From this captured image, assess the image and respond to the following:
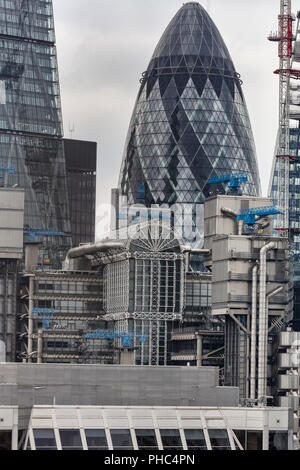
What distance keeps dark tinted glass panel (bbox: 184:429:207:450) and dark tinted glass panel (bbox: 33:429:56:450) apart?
30.7 feet

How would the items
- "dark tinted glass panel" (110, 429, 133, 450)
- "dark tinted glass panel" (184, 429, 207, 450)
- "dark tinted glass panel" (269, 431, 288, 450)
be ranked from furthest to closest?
"dark tinted glass panel" (269, 431, 288, 450), "dark tinted glass panel" (184, 429, 207, 450), "dark tinted glass panel" (110, 429, 133, 450)

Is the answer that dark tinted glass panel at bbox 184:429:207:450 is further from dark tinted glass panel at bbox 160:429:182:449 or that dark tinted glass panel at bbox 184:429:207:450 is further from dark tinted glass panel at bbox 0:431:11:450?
dark tinted glass panel at bbox 0:431:11:450

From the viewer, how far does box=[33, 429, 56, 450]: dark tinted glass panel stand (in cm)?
9243

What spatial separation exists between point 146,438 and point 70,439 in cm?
555

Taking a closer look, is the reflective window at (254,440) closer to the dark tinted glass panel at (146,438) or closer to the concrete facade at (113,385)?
the dark tinted glass panel at (146,438)

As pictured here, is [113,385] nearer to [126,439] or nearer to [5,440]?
[126,439]

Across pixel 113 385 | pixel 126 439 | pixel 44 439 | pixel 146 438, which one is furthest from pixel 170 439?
pixel 113 385

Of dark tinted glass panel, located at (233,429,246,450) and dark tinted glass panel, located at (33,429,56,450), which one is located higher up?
dark tinted glass panel, located at (33,429,56,450)

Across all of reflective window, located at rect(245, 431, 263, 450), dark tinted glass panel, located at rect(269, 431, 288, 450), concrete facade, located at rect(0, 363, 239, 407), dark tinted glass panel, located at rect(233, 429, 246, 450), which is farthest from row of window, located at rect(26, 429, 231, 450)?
concrete facade, located at rect(0, 363, 239, 407)

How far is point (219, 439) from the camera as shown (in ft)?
329

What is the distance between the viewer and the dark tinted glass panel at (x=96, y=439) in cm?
9331

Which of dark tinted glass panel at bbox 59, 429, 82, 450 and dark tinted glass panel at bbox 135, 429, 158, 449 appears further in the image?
dark tinted glass panel at bbox 135, 429, 158, 449
